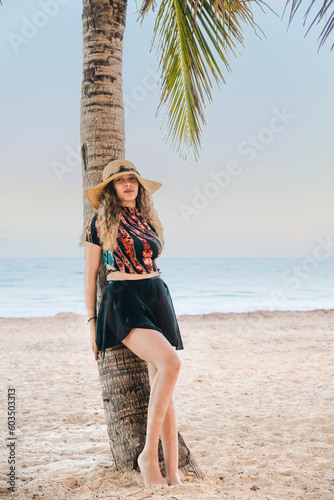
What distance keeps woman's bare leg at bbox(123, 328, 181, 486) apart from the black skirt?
68 mm

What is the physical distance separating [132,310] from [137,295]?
0.10m

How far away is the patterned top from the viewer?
2551 mm

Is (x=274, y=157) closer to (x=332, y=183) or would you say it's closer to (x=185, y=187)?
(x=332, y=183)

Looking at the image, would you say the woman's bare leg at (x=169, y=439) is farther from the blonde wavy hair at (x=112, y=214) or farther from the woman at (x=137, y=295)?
the blonde wavy hair at (x=112, y=214)

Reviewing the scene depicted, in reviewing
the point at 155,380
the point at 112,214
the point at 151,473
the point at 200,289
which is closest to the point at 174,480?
the point at 151,473

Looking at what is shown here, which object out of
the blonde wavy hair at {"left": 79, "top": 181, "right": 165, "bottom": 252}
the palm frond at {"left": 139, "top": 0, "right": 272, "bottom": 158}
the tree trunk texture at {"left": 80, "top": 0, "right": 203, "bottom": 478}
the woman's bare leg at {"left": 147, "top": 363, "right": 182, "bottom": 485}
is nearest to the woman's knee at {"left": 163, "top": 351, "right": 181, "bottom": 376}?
the woman's bare leg at {"left": 147, "top": 363, "right": 182, "bottom": 485}

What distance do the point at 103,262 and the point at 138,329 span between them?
542 millimetres

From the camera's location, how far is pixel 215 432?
146 inches

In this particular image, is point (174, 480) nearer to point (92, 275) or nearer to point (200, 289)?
point (92, 275)

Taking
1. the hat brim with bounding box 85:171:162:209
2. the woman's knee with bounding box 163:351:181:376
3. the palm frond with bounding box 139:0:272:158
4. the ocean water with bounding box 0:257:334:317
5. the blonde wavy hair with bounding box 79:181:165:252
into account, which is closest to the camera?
the woman's knee with bounding box 163:351:181:376

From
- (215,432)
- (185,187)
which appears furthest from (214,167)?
(215,432)

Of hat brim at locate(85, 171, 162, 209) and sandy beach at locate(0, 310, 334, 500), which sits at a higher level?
hat brim at locate(85, 171, 162, 209)

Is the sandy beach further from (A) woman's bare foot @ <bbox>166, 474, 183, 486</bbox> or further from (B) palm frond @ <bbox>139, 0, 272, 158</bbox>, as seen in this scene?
(B) palm frond @ <bbox>139, 0, 272, 158</bbox>

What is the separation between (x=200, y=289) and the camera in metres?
24.1
